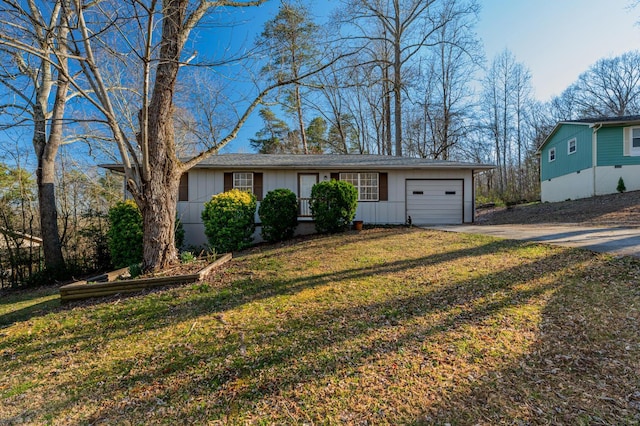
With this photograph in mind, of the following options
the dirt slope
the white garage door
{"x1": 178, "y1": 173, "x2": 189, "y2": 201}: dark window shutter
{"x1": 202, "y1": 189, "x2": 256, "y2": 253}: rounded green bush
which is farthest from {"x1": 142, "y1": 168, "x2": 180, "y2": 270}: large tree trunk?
the dirt slope

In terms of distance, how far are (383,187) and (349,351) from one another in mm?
8736

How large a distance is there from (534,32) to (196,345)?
13.5 m

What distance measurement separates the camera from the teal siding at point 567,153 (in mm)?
14523

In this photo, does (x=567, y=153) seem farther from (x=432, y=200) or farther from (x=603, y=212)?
(x=432, y=200)

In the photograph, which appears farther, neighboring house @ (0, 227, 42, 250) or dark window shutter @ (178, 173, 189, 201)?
dark window shutter @ (178, 173, 189, 201)

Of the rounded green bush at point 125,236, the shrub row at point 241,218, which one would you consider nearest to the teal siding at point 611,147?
the shrub row at point 241,218

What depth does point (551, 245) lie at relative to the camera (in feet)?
18.1

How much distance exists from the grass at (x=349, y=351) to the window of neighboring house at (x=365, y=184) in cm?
→ 635

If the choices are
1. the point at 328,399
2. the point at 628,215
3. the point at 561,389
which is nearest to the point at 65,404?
the point at 328,399

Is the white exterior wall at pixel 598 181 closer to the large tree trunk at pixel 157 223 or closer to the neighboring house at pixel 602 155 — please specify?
the neighboring house at pixel 602 155

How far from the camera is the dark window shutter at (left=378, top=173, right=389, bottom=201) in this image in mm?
10734

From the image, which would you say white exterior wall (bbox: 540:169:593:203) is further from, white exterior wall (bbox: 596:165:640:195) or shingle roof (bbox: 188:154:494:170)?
shingle roof (bbox: 188:154:494:170)

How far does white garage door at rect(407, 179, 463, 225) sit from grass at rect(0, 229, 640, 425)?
631 centimetres

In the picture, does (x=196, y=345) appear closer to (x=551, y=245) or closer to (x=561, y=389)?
(x=561, y=389)
